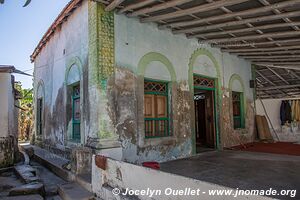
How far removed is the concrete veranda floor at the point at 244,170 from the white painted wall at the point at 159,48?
269 centimetres

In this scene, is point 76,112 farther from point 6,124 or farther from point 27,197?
point 27,197

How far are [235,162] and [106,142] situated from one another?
3697 mm

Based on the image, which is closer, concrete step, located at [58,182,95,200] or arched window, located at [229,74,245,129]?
concrete step, located at [58,182,95,200]

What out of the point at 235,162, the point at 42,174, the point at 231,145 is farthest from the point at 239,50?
the point at 42,174

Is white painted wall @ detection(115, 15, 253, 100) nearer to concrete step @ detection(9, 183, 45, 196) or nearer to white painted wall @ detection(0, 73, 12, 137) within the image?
concrete step @ detection(9, 183, 45, 196)

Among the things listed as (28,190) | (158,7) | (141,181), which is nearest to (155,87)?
(158,7)

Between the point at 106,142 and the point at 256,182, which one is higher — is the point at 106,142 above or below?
above

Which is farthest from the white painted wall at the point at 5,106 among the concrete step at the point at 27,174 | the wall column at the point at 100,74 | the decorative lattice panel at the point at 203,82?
the decorative lattice panel at the point at 203,82

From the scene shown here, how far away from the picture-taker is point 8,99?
7969mm

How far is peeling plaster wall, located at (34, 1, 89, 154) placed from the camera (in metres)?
6.49

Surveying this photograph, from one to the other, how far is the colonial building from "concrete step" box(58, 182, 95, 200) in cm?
71

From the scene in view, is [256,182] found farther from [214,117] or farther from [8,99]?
[8,99]

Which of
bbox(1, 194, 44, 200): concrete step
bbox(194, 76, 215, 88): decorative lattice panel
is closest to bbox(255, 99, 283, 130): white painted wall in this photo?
bbox(194, 76, 215, 88): decorative lattice panel

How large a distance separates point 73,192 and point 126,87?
2821 mm
